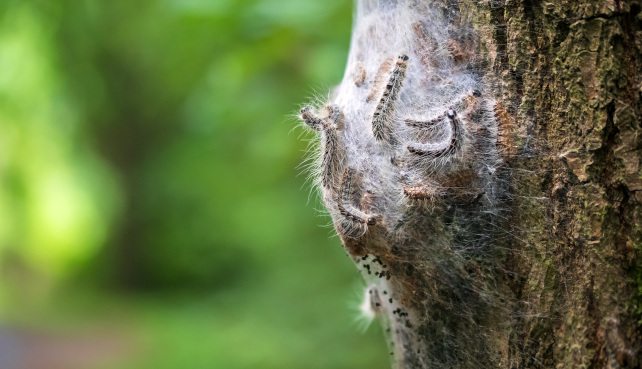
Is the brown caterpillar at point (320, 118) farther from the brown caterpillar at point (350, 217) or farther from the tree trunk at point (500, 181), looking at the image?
the brown caterpillar at point (350, 217)

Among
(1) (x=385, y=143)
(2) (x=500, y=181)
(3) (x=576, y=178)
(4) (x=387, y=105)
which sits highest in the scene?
(4) (x=387, y=105)

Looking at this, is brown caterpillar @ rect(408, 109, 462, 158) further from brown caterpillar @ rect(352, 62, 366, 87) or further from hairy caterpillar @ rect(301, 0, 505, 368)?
brown caterpillar @ rect(352, 62, 366, 87)

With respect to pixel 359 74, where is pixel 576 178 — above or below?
below

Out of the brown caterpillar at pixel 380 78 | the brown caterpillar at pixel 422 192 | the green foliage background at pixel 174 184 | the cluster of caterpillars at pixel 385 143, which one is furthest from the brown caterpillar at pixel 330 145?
the green foliage background at pixel 174 184

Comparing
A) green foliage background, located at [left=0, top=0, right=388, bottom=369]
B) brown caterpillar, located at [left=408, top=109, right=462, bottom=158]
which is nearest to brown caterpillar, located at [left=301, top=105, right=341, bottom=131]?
brown caterpillar, located at [left=408, top=109, right=462, bottom=158]

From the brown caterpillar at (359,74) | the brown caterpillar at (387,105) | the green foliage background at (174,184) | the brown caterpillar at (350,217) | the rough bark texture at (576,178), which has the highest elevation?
the green foliage background at (174,184)

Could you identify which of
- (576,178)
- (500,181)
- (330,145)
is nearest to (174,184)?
(330,145)

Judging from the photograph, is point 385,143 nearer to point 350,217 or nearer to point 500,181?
point 350,217
